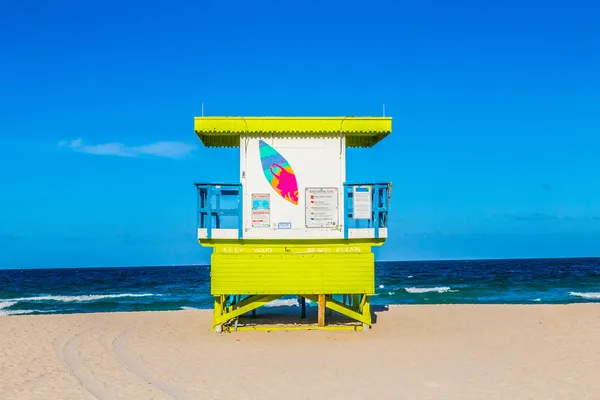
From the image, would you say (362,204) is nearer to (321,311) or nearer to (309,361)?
(321,311)

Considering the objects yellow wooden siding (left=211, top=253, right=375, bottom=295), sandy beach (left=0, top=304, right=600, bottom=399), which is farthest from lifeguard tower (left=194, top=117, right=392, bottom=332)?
sandy beach (left=0, top=304, right=600, bottom=399)

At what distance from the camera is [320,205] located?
14.8 meters

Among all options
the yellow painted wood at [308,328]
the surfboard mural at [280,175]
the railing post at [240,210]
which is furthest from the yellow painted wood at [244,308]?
the surfboard mural at [280,175]

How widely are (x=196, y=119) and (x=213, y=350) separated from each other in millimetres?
5634

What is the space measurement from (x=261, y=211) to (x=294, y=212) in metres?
0.84

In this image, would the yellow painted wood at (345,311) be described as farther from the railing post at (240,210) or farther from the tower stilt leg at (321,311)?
the railing post at (240,210)

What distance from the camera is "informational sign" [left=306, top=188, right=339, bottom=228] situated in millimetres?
14734

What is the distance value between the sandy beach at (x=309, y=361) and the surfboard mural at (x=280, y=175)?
3663 millimetres

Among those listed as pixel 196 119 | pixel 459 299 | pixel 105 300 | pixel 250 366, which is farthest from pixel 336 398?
pixel 105 300

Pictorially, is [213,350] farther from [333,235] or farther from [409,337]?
[409,337]

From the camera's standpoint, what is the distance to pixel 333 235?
14.7 m

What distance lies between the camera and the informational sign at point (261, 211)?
1468 cm

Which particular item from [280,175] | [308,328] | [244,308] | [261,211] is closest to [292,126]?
[280,175]

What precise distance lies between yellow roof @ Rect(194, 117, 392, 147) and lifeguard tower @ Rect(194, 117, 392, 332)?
3cm
